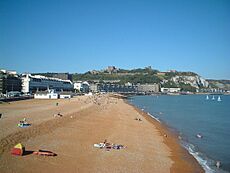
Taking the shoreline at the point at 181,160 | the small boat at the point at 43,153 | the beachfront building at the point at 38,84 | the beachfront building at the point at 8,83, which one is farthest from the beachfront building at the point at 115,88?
the small boat at the point at 43,153

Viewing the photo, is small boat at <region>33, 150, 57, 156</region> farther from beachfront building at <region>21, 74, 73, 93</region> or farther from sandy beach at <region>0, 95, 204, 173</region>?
beachfront building at <region>21, 74, 73, 93</region>

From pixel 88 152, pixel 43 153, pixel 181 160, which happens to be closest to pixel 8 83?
pixel 88 152

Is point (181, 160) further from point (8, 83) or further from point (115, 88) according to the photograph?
point (115, 88)

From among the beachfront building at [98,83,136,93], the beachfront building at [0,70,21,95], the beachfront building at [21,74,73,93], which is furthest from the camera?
the beachfront building at [98,83,136,93]

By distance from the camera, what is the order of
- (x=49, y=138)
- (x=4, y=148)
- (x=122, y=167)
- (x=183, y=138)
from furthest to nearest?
(x=183, y=138), (x=49, y=138), (x=4, y=148), (x=122, y=167)

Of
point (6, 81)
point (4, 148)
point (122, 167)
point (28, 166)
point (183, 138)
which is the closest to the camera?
point (28, 166)

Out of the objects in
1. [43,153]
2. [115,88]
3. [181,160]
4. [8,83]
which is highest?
[115,88]

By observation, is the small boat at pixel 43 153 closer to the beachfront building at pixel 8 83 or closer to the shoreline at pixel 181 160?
the shoreline at pixel 181 160

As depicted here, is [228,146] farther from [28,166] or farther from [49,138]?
[28,166]

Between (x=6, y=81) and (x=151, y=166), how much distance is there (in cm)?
7331

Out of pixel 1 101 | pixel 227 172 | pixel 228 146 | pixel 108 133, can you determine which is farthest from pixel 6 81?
pixel 227 172

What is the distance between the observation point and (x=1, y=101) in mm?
53031

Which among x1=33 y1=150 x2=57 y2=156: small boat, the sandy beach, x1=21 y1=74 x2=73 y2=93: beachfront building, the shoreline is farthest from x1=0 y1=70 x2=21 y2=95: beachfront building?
x1=33 y1=150 x2=57 y2=156: small boat

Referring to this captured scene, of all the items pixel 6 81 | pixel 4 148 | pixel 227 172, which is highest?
pixel 6 81
